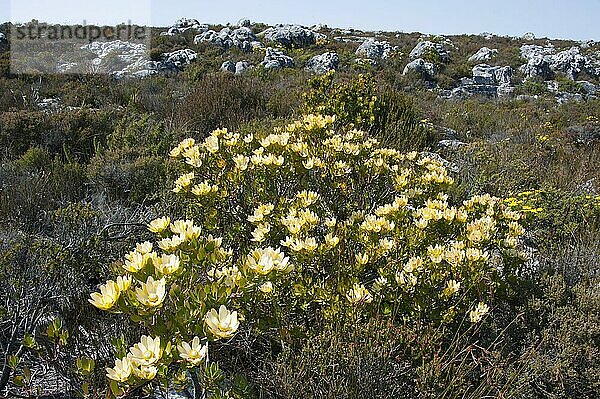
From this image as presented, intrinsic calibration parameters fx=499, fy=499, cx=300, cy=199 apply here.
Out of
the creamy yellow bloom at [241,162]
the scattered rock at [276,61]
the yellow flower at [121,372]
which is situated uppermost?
the scattered rock at [276,61]

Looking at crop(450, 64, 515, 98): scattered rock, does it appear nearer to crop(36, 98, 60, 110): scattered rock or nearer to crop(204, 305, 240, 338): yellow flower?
crop(36, 98, 60, 110): scattered rock

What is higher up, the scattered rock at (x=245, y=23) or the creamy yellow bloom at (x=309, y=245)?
the scattered rock at (x=245, y=23)

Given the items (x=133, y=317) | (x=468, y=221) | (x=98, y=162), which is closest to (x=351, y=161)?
(x=468, y=221)

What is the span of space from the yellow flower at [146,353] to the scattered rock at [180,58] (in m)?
20.2

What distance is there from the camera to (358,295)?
6.41 ft

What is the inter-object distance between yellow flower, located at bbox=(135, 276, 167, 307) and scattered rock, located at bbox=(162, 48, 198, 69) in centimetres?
2014

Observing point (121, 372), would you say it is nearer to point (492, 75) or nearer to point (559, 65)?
point (492, 75)

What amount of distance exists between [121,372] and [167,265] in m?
0.32

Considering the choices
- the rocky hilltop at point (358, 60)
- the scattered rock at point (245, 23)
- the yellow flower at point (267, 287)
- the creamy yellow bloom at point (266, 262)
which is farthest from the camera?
the scattered rock at point (245, 23)

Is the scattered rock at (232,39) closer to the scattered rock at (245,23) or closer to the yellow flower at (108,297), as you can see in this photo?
the scattered rock at (245,23)

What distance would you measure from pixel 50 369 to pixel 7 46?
2015 centimetres

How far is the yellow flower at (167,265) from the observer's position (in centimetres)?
147

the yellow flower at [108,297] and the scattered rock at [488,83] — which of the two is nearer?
the yellow flower at [108,297]

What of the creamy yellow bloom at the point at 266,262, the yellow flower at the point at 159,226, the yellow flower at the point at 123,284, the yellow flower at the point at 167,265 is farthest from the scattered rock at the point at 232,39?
the yellow flower at the point at 123,284
